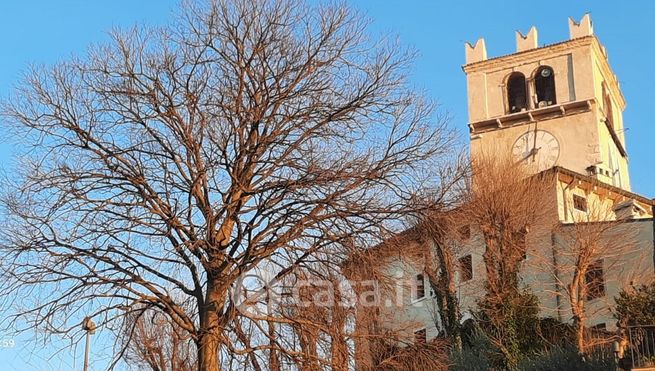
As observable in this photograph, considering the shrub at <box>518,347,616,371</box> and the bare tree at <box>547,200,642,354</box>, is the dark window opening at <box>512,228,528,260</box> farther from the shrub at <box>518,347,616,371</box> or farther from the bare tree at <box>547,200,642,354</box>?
the shrub at <box>518,347,616,371</box>

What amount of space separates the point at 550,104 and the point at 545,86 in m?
1.37

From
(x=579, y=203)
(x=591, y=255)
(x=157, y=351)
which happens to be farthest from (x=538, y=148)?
(x=157, y=351)

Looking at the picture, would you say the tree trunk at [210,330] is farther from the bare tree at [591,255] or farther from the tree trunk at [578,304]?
the bare tree at [591,255]

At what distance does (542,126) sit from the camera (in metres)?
48.3

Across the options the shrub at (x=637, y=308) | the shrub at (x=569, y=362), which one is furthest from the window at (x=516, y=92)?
the shrub at (x=569, y=362)

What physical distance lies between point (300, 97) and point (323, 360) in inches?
157

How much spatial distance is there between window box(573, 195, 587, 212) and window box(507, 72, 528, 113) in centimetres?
1355

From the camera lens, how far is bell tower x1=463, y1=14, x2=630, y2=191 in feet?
154

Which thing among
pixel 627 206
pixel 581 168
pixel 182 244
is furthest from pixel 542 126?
pixel 182 244

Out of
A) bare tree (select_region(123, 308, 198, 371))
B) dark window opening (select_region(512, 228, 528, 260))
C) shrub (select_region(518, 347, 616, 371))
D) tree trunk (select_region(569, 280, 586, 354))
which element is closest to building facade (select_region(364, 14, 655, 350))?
dark window opening (select_region(512, 228, 528, 260))

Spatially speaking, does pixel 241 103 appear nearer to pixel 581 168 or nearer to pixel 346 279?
pixel 346 279

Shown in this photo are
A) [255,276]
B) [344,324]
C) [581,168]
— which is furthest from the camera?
[581,168]

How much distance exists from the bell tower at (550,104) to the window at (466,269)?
1253 cm

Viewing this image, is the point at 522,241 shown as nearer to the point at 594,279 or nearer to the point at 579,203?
the point at 594,279
